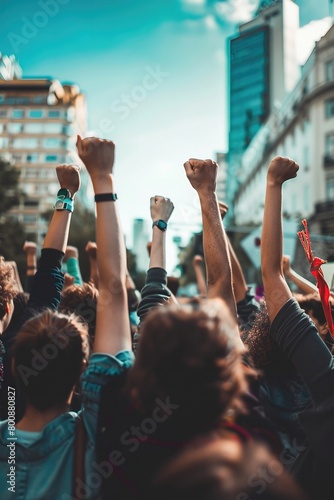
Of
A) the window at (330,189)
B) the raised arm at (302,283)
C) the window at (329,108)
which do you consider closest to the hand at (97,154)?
the raised arm at (302,283)

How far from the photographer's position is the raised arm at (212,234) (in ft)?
6.67

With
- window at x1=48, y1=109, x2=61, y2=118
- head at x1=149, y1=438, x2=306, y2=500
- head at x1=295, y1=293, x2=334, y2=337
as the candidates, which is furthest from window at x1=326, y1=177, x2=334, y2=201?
window at x1=48, y1=109, x2=61, y2=118

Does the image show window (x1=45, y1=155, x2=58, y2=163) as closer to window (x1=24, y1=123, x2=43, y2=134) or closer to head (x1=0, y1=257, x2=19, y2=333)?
window (x1=24, y1=123, x2=43, y2=134)

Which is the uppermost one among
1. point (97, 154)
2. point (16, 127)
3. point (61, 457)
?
A: point (16, 127)

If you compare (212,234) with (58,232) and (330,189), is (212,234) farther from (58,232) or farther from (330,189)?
(330,189)

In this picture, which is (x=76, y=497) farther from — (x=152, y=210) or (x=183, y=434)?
(x=152, y=210)

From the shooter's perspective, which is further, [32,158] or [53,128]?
[32,158]

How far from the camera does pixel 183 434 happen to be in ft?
4.45

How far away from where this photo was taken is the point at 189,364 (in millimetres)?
1262

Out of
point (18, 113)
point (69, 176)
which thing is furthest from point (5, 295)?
point (18, 113)

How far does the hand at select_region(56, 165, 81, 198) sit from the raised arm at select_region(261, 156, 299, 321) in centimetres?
82

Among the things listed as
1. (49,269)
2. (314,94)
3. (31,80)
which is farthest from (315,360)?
(31,80)

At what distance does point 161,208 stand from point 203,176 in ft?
1.43

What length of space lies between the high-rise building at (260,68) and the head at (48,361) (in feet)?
8.27
